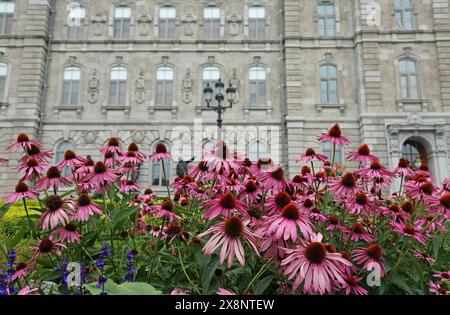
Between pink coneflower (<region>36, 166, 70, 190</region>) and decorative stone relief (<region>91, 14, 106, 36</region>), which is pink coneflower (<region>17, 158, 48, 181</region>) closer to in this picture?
pink coneflower (<region>36, 166, 70, 190</region>)

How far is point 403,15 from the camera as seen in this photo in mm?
23500

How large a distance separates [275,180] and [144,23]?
77.8ft

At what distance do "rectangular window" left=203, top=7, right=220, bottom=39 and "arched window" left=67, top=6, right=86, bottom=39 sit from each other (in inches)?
304

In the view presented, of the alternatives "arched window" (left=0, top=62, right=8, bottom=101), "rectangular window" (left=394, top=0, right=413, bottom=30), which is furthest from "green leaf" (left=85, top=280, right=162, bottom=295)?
"rectangular window" (left=394, top=0, right=413, bottom=30)

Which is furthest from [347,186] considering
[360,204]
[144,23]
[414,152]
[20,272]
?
[144,23]

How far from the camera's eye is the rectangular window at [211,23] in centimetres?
2427

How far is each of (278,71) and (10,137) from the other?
16339mm

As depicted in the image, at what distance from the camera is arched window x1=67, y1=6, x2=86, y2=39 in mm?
24250

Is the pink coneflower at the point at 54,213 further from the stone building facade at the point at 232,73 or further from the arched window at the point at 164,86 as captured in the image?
the arched window at the point at 164,86

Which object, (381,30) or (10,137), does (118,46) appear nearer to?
(10,137)

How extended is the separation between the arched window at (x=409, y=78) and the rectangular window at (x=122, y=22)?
1696cm

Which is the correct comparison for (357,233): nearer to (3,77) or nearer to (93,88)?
(93,88)

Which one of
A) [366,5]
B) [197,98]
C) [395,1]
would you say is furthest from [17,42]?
[395,1]

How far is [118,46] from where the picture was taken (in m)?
24.0
